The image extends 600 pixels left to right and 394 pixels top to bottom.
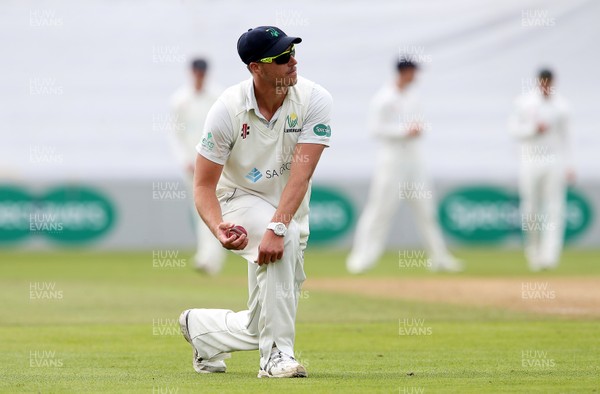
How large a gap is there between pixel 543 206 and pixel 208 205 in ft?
36.0

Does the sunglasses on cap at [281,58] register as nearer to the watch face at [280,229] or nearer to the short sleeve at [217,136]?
the short sleeve at [217,136]

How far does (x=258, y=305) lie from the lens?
7.18 m

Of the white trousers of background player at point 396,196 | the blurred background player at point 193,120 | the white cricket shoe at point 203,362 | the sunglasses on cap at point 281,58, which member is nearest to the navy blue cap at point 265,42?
the sunglasses on cap at point 281,58

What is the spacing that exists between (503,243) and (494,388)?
15.1 metres

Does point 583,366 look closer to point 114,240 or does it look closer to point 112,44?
point 114,240

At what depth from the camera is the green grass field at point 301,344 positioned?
269 inches

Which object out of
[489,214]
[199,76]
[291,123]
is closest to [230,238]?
[291,123]

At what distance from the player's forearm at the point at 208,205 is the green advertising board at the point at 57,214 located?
1413 cm

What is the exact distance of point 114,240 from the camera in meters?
21.4

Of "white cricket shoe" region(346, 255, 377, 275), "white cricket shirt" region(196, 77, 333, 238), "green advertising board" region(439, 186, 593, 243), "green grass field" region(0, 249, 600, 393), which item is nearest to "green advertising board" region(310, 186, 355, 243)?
"green advertising board" region(439, 186, 593, 243)

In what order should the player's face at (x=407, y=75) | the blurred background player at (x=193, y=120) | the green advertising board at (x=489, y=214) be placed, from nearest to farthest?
the blurred background player at (x=193, y=120)
the player's face at (x=407, y=75)
the green advertising board at (x=489, y=214)

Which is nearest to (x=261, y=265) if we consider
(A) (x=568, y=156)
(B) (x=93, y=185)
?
(A) (x=568, y=156)

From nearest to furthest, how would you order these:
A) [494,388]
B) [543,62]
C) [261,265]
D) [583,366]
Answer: [494,388] → [261,265] → [583,366] → [543,62]

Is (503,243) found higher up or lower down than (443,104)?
lower down
